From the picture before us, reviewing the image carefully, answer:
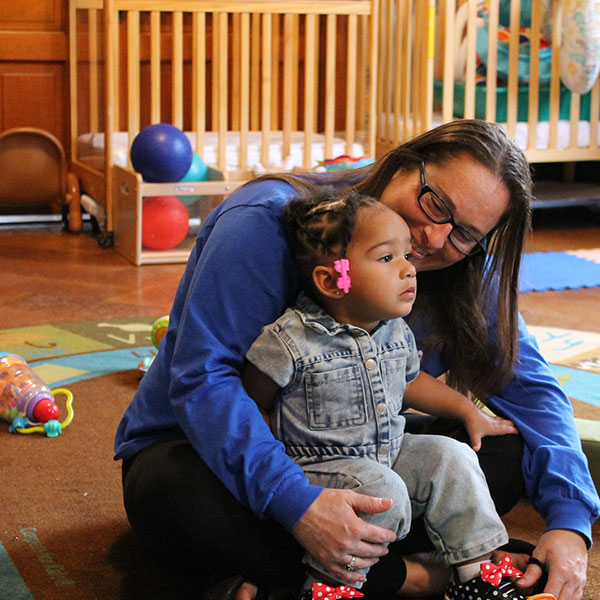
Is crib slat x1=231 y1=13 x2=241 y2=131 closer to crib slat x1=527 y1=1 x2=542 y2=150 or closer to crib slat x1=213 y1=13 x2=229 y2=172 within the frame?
crib slat x1=213 y1=13 x2=229 y2=172

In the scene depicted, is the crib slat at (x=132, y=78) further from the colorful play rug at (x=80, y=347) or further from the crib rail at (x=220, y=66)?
the colorful play rug at (x=80, y=347)

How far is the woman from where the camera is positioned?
1.07 meters

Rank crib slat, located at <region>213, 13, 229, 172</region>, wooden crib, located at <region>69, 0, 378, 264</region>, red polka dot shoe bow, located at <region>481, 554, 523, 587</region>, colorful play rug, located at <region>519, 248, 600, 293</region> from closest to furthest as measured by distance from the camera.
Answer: red polka dot shoe bow, located at <region>481, 554, 523, 587</region>, colorful play rug, located at <region>519, 248, 600, 293</region>, wooden crib, located at <region>69, 0, 378, 264</region>, crib slat, located at <region>213, 13, 229, 172</region>

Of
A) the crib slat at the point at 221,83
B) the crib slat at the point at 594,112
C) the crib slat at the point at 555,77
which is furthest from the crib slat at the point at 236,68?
the crib slat at the point at 594,112

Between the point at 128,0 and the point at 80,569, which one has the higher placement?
the point at 128,0

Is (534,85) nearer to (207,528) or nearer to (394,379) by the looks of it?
(394,379)

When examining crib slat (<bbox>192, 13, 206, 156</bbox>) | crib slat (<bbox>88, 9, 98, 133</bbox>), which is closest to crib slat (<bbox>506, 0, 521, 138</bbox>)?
crib slat (<bbox>192, 13, 206, 156</bbox>)

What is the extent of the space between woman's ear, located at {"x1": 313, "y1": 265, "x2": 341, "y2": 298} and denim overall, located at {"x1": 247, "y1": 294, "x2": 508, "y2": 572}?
1.2 inches

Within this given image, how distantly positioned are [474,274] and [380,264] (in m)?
0.25

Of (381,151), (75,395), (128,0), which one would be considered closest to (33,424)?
(75,395)

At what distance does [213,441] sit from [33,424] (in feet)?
3.08

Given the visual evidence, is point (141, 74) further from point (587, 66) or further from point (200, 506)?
point (200, 506)

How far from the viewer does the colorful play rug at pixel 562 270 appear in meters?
3.27

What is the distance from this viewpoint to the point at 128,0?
372 cm
